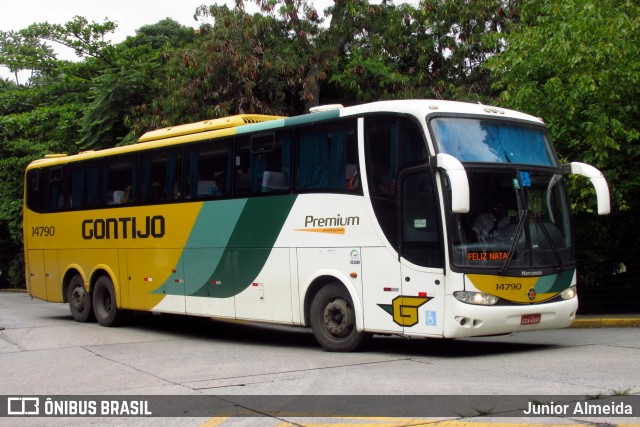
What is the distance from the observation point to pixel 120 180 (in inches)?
675

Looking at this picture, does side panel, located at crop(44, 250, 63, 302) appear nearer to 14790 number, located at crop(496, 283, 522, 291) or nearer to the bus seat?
the bus seat

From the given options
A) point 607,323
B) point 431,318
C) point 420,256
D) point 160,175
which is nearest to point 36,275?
point 160,175

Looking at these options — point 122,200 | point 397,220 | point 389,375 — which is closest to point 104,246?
point 122,200

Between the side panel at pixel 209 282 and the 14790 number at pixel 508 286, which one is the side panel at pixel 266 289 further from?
A: the 14790 number at pixel 508 286

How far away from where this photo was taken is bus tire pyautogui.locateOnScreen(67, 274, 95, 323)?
60.5 ft

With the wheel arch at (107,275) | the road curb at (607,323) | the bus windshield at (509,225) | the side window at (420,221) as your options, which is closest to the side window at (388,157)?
the side window at (420,221)

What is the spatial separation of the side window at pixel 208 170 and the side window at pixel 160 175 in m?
0.31

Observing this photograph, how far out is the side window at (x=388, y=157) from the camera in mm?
11234

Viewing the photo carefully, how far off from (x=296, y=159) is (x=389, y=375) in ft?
14.4

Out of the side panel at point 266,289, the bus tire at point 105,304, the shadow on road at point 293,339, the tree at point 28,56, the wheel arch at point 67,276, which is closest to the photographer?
the shadow on road at point 293,339

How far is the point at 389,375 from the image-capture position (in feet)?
31.6

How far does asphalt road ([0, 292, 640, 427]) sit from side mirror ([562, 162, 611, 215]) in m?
1.92

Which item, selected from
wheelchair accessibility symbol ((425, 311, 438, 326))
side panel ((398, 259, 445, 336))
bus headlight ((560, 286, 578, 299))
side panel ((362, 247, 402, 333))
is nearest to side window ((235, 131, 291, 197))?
side panel ((362, 247, 402, 333))

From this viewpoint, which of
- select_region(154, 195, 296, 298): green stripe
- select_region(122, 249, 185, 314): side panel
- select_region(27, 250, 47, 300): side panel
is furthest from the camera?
select_region(27, 250, 47, 300): side panel
